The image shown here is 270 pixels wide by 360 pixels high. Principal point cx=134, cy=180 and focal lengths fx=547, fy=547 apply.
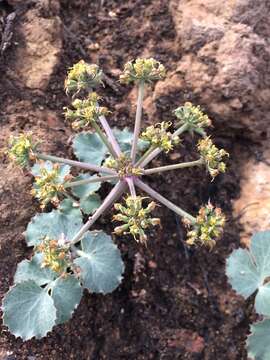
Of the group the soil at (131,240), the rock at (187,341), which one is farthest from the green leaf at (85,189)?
the rock at (187,341)

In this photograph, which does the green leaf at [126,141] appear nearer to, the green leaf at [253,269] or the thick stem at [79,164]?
the thick stem at [79,164]

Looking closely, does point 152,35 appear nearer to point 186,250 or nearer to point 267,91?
point 267,91

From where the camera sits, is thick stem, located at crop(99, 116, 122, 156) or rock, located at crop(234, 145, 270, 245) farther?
rock, located at crop(234, 145, 270, 245)

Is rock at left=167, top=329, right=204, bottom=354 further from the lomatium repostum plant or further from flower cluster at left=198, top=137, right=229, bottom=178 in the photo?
flower cluster at left=198, top=137, right=229, bottom=178

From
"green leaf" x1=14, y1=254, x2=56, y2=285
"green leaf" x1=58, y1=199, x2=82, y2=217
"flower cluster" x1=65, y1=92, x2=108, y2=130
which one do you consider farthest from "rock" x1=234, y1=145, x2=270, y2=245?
"green leaf" x1=14, y1=254, x2=56, y2=285

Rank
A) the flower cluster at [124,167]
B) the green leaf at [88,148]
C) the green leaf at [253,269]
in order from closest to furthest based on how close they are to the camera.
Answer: the flower cluster at [124,167] → the green leaf at [253,269] → the green leaf at [88,148]

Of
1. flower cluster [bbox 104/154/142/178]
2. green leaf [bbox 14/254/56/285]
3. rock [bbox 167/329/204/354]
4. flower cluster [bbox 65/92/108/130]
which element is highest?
flower cluster [bbox 65/92/108/130]

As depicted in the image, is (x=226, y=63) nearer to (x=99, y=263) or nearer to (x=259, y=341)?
(x=99, y=263)

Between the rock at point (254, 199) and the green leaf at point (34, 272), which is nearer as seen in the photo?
the green leaf at point (34, 272)
